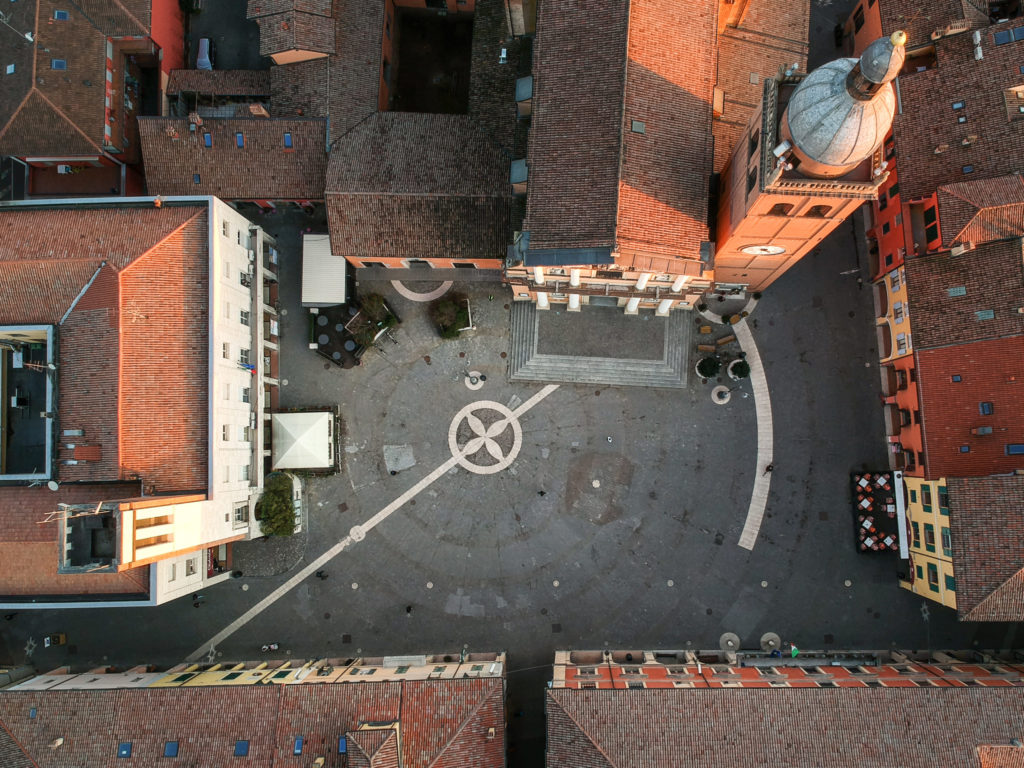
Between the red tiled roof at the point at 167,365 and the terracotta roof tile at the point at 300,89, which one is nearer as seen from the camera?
the red tiled roof at the point at 167,365

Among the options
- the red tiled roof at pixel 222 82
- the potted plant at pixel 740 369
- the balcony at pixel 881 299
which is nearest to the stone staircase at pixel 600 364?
the potted plant at pixel 740 369

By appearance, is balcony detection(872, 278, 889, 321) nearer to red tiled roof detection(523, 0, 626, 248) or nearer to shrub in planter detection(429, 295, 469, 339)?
red tiled roof detection(523, 0, 626, 248)

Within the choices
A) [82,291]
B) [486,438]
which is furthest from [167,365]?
[486,438]

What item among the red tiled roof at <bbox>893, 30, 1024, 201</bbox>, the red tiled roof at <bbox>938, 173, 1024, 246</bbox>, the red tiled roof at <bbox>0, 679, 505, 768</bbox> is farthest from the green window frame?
the red tiled roof at <bbox>0, 679, 505, 768</bbox>

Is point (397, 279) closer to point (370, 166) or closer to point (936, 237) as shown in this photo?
point (370, 166)

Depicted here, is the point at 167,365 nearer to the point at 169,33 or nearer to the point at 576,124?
the point at 576,124

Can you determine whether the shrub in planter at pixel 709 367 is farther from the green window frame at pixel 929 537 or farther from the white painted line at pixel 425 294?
the white painted line at pixel 425 294
